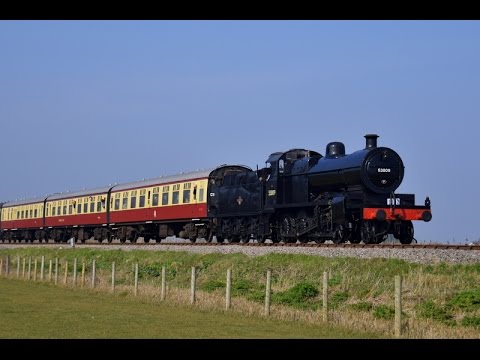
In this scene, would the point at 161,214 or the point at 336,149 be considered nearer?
the point at 336,149

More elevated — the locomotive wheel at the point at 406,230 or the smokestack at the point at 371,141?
the smokestack at the point at 371,141

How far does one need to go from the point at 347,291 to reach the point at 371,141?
34.9 feet

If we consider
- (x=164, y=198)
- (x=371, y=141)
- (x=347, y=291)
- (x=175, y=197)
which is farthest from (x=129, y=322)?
(x=164, y=198)

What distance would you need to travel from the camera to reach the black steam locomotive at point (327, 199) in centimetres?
3189

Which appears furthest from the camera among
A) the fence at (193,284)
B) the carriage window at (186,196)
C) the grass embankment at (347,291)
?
the carriage window at (186,196)

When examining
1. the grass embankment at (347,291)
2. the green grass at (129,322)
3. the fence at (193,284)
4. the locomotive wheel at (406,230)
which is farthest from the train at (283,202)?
the green grass at (129,322)

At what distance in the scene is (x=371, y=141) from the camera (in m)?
33.6

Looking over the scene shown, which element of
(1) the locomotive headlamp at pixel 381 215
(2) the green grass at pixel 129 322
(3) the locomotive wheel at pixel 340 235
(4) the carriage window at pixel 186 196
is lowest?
(2) the green grass at pixel 129 322

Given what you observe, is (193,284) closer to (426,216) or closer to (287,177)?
(426,216)

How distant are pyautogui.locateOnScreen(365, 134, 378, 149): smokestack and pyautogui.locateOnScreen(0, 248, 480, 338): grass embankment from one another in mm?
6014

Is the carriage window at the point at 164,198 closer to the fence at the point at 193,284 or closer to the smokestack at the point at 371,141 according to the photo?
the fence at the point at 193,284
